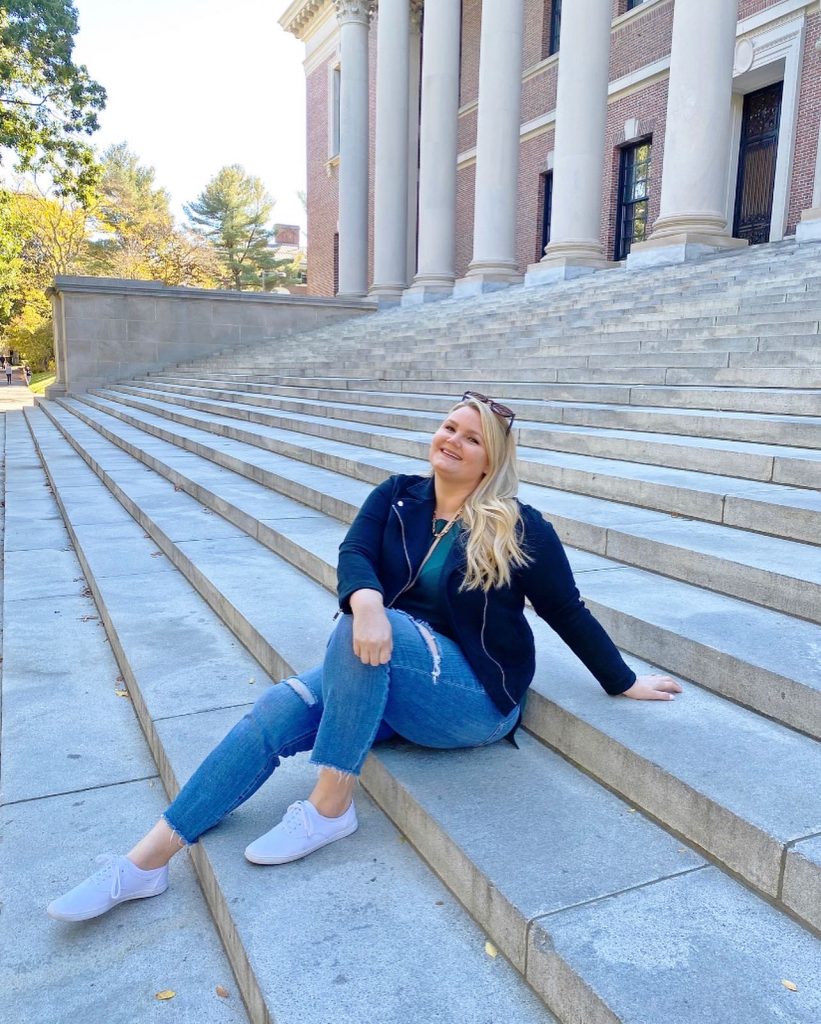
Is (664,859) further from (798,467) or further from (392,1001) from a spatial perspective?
(798,467)

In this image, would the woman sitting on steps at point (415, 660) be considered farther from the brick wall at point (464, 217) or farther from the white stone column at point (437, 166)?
the brick wall at point (464, 217)

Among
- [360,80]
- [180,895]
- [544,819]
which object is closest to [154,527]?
[180,895]

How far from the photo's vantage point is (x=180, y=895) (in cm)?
223

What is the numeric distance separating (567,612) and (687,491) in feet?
6.06

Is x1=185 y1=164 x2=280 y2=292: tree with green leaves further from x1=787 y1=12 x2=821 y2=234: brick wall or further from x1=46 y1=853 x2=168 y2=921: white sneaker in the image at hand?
x1=46 y1=853 x2=168 y2=921: white sneaker

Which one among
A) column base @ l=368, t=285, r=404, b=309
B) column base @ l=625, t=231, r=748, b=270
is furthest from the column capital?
column base @ l=625, t=231, r=748, b=270

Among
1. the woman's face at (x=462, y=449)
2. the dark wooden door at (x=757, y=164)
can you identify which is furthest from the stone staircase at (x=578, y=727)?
the dark wooden door at (x=757, y=164)

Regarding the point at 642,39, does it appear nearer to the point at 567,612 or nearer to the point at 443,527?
the point at 443,527

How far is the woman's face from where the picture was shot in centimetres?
240

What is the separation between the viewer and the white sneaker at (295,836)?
2.12 metres

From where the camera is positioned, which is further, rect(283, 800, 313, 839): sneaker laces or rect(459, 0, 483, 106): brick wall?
rect(459, 0, 483, 106): brick wall

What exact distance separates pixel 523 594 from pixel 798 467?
86.1 inches

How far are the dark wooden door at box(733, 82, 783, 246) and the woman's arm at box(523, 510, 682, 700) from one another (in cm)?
1625

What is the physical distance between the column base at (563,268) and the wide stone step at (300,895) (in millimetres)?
13213
